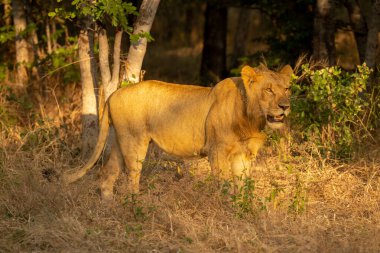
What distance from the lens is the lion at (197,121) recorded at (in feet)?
20.6

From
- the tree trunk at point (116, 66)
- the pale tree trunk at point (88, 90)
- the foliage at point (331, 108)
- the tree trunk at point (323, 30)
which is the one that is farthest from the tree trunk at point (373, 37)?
the pale tree trunk at point (88, 90)

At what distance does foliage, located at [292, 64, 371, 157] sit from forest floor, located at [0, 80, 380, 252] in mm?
224

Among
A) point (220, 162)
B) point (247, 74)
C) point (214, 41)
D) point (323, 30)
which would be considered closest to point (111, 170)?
point (220, 162)

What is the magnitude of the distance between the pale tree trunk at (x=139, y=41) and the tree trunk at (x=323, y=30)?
103 inches

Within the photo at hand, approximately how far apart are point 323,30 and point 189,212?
14.1 feet

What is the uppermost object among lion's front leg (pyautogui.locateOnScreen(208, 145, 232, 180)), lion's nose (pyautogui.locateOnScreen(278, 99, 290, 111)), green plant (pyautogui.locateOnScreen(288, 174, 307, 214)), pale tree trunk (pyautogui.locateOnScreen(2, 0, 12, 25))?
pale tree trunk (pyautogui.locateOnScreen(2, 0, 12, 25))

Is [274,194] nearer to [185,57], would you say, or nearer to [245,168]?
[245,168]

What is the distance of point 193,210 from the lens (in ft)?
20.1

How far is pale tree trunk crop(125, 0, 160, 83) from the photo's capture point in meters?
7.79

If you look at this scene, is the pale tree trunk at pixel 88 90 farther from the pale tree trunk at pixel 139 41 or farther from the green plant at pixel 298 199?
the green plant at pixel 298 199

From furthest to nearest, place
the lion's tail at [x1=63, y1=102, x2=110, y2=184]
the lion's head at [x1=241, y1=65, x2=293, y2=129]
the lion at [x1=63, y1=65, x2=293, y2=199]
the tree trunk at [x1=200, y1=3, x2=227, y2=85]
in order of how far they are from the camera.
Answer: the tree trunk at [x1=200, y1=3, x2=227, y2=85] < the lion's tail at [x1=63, y1=102, x2=110, y2=184] < the lion at [x1=63, y1=65, x2=293, y2=199] < the lion's head at [x1=241, y1=65, x2=293, y2=129]

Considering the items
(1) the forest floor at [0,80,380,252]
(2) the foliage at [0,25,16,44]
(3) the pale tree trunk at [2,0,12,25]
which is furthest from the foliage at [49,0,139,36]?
(3) the pale tree trunk at [2,0,12,25]

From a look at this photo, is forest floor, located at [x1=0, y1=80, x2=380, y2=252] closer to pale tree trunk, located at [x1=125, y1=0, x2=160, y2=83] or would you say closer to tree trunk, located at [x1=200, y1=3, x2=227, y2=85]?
pale tree trunk, located at [x1=125, y1=0, x2=160, y2=83]

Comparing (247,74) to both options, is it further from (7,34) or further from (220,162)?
(7,34)
